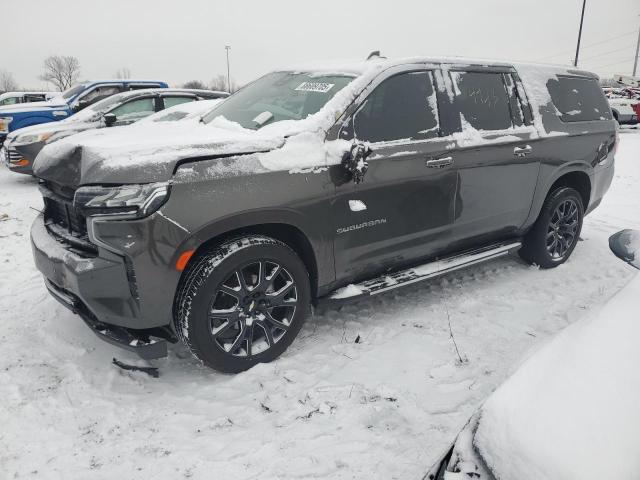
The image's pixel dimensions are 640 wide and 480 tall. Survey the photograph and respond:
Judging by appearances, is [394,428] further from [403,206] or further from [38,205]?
[38,205]

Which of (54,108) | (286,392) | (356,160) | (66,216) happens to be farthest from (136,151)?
(54,108)

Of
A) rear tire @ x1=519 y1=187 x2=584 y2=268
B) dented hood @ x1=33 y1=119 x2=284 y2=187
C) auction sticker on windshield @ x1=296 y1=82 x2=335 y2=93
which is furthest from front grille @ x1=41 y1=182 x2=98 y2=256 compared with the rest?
rear tire @ x1=519 y1=187 x2=584 y2=268

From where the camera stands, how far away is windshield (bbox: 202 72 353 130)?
3.24m

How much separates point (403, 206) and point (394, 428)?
1496 mm

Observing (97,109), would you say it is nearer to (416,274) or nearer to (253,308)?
(253,308)

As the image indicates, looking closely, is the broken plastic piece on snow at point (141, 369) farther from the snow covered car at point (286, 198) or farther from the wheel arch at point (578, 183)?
the wheel arch at point (578, 183)

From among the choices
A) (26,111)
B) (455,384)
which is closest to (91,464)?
(455,384)

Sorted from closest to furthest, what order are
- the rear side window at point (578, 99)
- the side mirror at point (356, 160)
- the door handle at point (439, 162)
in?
the side mirror at point (356, 160) → the door handle at point (439, 162) → the rear side window at point (578, 99)

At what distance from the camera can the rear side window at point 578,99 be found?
4434mm

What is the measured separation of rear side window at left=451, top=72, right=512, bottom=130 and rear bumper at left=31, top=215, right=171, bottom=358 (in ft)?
8.82

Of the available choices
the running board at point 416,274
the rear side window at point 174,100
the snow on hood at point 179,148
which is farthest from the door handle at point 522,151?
the rear side window at point 174,100

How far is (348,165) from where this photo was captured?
2.96 m

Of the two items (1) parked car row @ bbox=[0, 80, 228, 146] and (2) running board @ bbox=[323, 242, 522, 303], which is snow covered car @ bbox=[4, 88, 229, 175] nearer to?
(1) parked car row @ bbox=[0, 80, 228, 146]

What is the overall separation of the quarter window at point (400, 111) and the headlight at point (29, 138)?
6522 mm
